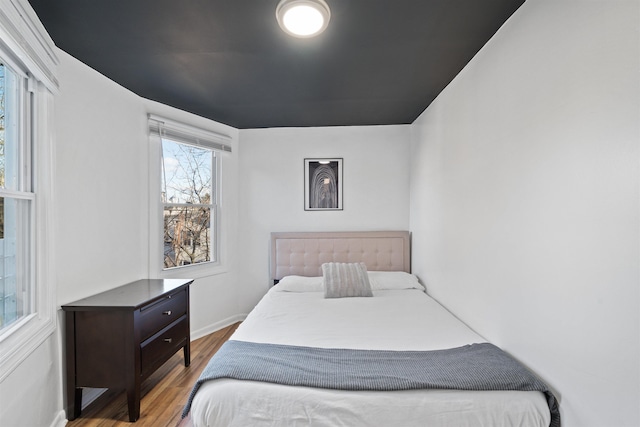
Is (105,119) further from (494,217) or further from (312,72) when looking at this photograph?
(494,217)

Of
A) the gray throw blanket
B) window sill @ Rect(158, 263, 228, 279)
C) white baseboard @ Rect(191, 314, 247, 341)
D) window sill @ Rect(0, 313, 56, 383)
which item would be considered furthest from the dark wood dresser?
white baseboard @ Rect(191, 314, 247, 341)

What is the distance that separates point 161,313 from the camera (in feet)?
7.72

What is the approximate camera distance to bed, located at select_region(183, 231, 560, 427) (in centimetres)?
131

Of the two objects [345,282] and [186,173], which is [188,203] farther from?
[345,282]

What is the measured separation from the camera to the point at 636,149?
0.99m

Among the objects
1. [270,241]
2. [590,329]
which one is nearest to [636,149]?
[590,329]

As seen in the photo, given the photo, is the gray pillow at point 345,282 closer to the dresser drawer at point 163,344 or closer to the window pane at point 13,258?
the dresser drawer at point 163,344

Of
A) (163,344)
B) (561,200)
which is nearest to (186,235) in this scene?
(163,344)

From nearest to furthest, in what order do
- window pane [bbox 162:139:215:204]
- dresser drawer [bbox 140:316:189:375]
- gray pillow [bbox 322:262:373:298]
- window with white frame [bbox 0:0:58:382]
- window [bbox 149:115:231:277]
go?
1. window with white frame [bbox 0:0:58:382]
2. dresser drawer [bbox 140:316:189:375]
3. gray pillow [bbox 322:262:373:298]
4. window [bbox 149:115:231:277]
5. window pane [bbox 162:139:215:204]

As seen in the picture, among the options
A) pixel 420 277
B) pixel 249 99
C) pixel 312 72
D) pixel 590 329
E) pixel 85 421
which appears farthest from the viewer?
pixel 420 277

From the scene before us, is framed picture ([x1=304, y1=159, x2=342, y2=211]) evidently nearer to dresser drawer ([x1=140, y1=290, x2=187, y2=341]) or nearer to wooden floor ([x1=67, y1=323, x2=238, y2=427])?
dresser drawer ([x1=140, y1=290, x2=187, y2=341])

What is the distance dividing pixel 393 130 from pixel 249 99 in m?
1.79

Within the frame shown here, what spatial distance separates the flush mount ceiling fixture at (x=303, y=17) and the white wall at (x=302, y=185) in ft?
6.72

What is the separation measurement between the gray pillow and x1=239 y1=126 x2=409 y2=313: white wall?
2.76 feet
